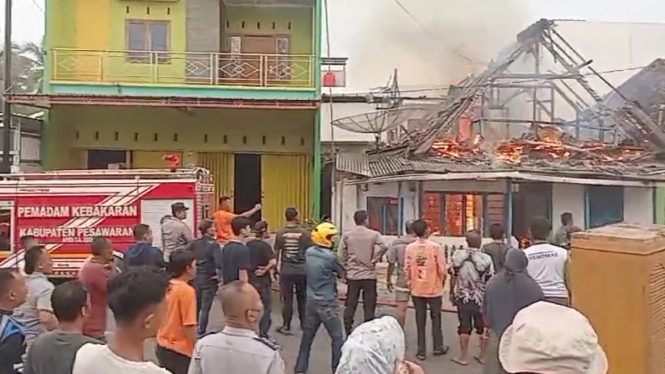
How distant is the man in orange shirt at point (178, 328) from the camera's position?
5.76 m

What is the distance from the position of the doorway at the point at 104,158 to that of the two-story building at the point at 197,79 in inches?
1.0

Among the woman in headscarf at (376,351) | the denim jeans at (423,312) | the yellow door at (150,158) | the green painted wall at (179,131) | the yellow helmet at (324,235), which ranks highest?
the green painted wall at (179,131)

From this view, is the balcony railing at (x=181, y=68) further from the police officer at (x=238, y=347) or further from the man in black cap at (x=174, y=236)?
the police officer at (x=238, y=347)

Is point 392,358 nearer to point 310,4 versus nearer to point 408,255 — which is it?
point 408,255

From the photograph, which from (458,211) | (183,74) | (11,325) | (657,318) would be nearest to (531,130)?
(458,211)

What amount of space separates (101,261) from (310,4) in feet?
48.7

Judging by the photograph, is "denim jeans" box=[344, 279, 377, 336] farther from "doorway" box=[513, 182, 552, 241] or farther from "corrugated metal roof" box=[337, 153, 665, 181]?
"doorway" box=[513, 182, 552, 241]

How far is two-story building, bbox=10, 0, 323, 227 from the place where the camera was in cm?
1958

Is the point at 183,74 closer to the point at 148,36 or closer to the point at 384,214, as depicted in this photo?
the point at 148,36

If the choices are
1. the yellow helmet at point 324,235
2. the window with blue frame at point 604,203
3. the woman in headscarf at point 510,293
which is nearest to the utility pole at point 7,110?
the yellow helmet at point 324,235

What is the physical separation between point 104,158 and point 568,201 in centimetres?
1165

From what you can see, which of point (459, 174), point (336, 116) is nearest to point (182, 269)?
point (459, 174)

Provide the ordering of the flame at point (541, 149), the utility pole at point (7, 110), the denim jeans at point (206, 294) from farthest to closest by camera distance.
A: the flame at point (541, 149)
the utility pole at point (7, 110)
the denim jeans at point (206, 294)

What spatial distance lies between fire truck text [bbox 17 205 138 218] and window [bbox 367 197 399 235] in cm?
648
